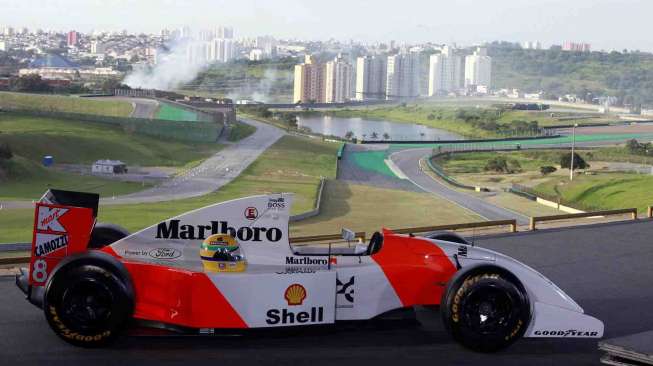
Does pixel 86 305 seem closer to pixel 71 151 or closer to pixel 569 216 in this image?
pixel 569 216

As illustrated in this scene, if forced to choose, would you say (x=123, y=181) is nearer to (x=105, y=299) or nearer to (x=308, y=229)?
(x=308, y=229)

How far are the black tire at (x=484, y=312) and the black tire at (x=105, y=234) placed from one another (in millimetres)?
3336

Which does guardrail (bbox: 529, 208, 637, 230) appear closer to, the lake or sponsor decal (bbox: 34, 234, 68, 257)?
sponsor decal (bbox: 34, 234, 68, 257)

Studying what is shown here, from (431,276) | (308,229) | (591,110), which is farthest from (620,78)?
(431,276)

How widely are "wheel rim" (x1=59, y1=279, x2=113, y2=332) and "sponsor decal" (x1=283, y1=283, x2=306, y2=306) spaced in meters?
1.51

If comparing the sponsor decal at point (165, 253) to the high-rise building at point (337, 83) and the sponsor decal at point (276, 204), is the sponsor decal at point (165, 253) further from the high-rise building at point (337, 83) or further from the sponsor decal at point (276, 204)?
the high-rise building at point (337, 83)

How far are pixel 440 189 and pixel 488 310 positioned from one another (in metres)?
40.4

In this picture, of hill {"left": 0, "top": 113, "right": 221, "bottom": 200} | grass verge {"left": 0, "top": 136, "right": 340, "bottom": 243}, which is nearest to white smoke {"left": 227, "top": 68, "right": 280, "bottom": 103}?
grass verge {"left": 0, "top": 136, "right": 340, "bottom": 243}

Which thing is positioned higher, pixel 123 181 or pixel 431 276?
pixel 431 276

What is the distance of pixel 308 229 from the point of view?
28.1 meters

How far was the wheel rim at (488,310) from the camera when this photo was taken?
8.10 m

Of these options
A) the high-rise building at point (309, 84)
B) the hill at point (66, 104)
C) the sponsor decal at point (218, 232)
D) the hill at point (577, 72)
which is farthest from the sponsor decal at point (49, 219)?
the hill at point (577, 72)

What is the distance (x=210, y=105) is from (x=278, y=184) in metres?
50.7

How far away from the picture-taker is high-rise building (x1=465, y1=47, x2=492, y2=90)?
169m
